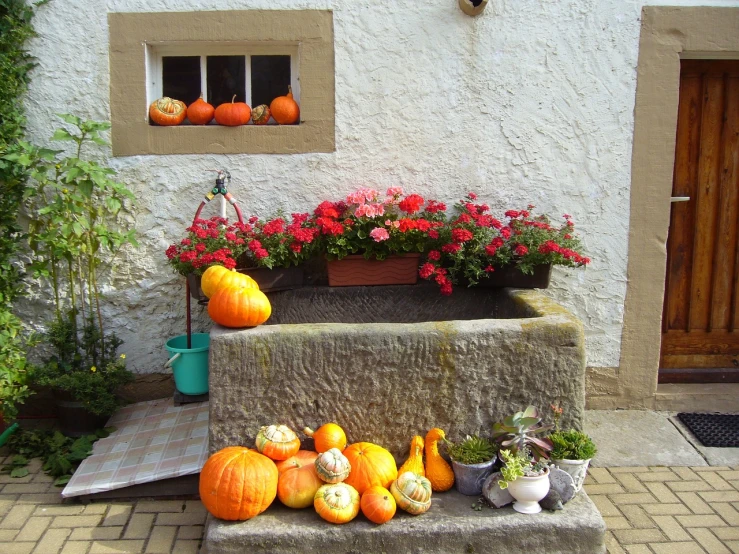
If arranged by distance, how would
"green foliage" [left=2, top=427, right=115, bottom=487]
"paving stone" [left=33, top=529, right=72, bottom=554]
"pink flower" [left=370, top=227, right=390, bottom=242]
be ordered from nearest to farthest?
"paving stone" [left=33, top=529, right=72, bottom=554] → "green foliage" [left=2, top=427, right=115, bottom=487] → "pink flower" [left=370, top=227, right=390, bottom=242]

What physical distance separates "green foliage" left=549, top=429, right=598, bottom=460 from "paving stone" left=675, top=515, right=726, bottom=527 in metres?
0.58

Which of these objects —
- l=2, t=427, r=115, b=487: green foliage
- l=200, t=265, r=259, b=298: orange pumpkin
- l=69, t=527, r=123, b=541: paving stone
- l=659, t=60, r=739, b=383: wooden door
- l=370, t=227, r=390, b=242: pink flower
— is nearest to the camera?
l=69, t=527, r=123, b=541: paving stone

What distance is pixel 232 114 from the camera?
395 cm

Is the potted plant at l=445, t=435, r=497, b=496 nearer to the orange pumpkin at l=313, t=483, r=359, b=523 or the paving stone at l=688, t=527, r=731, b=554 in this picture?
the orange pumpkin at l=313, t=483, r=359, b=523

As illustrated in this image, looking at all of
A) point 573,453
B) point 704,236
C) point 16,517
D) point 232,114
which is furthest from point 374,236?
point 704,236

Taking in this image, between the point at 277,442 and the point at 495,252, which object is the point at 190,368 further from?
the point at 495,252

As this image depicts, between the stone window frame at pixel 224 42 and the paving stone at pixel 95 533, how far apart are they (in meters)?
2.08

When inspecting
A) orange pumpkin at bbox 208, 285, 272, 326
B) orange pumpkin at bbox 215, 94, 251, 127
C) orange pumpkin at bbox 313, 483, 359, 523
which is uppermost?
orange pumpkin at bbox 215, 94, 251, 127

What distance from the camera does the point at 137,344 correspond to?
413cm

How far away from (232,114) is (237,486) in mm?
2171

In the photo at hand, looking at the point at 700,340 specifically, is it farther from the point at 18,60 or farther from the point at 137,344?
the point at 18,60

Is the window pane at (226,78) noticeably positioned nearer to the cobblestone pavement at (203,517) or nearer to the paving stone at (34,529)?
the cobblestone pavement at (203,517)

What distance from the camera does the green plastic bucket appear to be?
3.76 meters

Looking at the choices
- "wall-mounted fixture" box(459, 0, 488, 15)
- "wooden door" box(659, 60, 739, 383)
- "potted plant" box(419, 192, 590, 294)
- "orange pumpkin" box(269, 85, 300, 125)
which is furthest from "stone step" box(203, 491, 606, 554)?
"wall-mounted fixture" box(459, 0, 488, 15)
